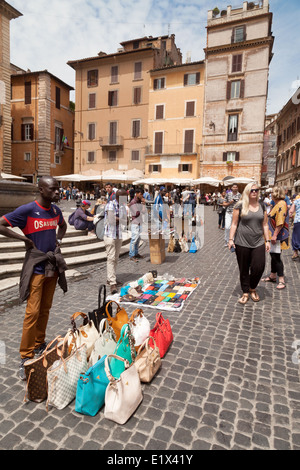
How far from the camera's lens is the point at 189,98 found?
31.9 m

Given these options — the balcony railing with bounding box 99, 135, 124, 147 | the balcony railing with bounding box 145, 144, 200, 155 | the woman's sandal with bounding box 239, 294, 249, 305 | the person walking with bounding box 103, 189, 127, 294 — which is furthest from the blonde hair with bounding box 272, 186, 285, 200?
the balcony railing with bounding box 99, 135, 124, 147

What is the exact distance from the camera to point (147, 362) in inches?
113

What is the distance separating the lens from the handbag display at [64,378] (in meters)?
2.54

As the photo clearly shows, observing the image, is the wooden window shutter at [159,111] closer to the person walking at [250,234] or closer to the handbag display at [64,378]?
the person walking at [250,234]

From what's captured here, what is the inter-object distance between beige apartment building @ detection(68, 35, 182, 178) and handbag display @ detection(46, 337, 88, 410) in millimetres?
32732

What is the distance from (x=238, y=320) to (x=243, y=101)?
30.5 m

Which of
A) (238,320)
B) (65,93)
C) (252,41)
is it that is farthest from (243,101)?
(238,320)

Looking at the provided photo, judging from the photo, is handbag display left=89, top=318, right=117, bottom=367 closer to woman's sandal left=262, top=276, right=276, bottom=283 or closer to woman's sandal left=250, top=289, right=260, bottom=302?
woman's sandal left=250, top=289, right=260, bottom=302

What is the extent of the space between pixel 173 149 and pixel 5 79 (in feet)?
56.3

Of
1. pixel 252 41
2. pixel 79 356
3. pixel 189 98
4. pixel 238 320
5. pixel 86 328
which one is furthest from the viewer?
pixel 189 98

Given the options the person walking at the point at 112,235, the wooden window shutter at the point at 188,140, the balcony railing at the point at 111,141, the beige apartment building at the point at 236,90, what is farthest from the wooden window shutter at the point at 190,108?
the person walking at the point at 112,235

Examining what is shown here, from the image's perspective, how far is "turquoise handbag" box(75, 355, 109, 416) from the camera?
8.07 feet

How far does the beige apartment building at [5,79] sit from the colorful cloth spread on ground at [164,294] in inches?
964
